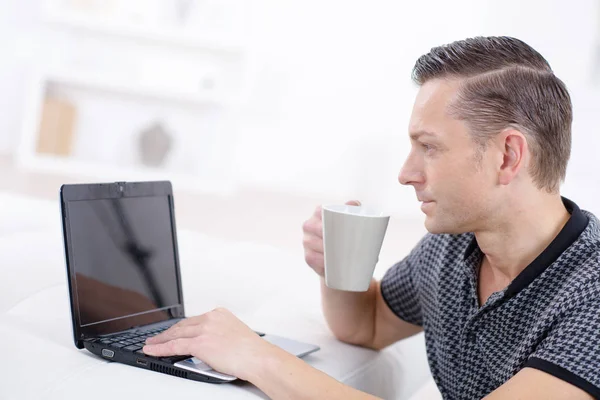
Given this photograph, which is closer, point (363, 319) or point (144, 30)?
point (363, 319)

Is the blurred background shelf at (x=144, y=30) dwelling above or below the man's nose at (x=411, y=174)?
above

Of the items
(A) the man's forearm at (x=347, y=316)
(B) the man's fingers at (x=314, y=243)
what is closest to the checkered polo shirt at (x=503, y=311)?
(A) the man's forearm at (x=347, y=316)

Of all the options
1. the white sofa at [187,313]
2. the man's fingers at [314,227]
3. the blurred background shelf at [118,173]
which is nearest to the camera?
the white sofa at [187,313]

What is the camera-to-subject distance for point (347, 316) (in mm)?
1335

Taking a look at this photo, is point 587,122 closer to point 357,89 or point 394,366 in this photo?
point 357,89

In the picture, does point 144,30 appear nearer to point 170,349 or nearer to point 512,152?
point 512,152

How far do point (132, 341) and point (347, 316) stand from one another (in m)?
0.41

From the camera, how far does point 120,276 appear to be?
1174 millimetres

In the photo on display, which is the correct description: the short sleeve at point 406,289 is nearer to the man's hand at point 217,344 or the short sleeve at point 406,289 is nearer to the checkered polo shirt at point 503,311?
the checkered polo shirt at point 503,311

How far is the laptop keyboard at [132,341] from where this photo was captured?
1010mm

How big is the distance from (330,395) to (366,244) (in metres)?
0.26

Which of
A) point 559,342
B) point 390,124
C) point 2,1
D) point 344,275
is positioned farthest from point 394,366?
point 2,1

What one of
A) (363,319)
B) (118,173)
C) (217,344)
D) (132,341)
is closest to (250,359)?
(217,344)

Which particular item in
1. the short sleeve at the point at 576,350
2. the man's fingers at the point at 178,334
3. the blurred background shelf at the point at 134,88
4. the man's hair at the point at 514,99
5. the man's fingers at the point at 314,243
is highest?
the blurred background shelf at the point at 134,88
